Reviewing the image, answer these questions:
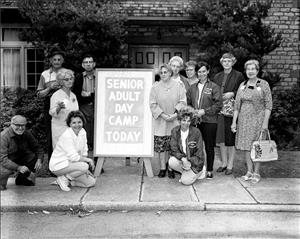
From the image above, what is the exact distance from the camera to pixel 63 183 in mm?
6102

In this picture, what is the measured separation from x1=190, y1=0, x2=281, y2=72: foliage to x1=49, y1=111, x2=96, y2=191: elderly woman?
Answer: 15.3 feet

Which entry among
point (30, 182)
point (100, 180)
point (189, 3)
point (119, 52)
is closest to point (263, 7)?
point (189, 3)

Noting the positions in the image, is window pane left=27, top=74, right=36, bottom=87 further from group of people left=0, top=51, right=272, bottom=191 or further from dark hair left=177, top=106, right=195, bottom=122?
dark hair left=177, top=106, right=195, bottom=122

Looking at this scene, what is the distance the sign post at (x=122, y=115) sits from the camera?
268 inches

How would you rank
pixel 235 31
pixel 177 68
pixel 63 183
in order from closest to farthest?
pixel 63 183 → pixel 177 68 → pixel 235 31

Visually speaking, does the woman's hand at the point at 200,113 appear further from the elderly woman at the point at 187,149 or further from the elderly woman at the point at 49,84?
the elderly woman at the point at 49,84

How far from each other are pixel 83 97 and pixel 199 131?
→ 6.15ft

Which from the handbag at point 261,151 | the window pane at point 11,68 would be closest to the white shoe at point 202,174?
the handbag at point 261,151

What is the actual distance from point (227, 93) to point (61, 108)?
2.43 meters

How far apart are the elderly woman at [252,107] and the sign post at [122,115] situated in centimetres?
135

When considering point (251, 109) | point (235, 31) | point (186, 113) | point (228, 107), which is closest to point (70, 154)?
point (186, 113)

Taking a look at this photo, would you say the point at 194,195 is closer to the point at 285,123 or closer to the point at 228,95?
the point at 228,95

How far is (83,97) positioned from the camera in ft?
22.6

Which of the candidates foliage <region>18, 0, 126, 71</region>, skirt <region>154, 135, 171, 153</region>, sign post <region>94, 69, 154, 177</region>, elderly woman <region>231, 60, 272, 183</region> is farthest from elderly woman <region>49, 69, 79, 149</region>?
foliage <region>18, 0, 126, 71</region>
